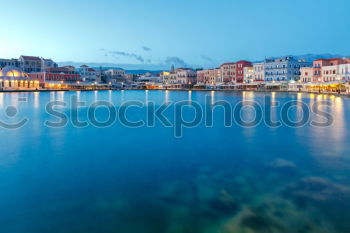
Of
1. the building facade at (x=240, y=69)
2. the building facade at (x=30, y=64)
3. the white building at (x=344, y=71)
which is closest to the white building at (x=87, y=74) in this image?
the building facade at (x=30, y=64)

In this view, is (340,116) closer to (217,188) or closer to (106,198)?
(217,188)

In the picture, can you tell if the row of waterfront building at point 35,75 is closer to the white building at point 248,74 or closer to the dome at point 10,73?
the dome at point 10,73

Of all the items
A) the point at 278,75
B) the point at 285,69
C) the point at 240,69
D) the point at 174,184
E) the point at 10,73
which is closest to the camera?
A: the point at 174,184

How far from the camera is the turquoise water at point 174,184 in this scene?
181 inches

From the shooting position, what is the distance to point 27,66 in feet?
228

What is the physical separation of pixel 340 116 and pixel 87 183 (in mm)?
16006

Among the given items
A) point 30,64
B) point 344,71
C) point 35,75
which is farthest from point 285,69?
point 30,64

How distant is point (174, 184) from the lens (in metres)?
6.29

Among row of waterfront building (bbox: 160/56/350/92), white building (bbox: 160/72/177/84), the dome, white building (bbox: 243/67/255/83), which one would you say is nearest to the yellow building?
the dome

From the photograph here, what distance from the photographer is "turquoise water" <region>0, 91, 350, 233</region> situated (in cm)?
459

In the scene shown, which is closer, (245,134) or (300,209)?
(300,209)

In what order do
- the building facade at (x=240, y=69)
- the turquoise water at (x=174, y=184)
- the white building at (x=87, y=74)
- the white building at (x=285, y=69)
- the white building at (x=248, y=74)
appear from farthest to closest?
the white building at (x=87, y=74) → the building facade at (x=240, y=69) → the white building at (x=248, y=74) → the white building at (x=285, y=69) → the turquoise water at (x=174, y=184)

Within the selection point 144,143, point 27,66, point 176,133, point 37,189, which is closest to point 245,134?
point 176,133

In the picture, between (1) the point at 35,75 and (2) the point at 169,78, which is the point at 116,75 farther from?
(1) the point at 35,75
